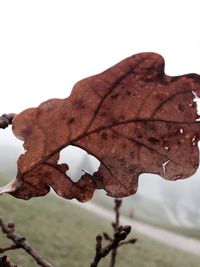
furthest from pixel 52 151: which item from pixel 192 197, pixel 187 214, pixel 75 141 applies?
pixel 192 197

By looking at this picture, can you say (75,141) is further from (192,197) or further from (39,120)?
(192,197)

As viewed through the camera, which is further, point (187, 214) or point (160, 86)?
point (187, 214)

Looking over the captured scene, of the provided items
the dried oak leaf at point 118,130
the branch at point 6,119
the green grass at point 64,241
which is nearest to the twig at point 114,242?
the dried oak leaf at point 118,130

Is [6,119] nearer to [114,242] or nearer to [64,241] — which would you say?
[114,242]

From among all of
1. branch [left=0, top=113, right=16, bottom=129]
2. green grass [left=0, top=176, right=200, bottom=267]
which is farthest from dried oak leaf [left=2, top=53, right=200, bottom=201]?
green grass [left=0, top=176, right=200, bottom=267]

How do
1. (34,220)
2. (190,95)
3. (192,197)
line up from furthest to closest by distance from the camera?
(192,197), (34,220), (190,95)

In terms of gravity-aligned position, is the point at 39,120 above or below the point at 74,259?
above

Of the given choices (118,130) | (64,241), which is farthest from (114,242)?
(64,241)
